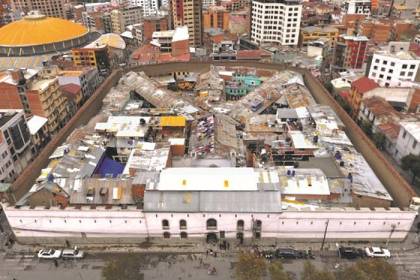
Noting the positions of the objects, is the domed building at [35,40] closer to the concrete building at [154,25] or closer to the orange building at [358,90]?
the concrete building at [154,25]

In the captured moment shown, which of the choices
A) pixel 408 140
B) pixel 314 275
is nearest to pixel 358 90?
pixel 408 140

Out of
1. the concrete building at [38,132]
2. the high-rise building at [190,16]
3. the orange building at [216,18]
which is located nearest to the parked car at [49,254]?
the concrete building at [38,132]

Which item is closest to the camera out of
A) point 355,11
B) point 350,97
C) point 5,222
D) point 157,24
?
point 5,222

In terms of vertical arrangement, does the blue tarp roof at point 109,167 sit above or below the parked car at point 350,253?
above

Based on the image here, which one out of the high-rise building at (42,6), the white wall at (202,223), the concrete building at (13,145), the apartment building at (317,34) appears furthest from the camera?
the high-rise building at (42,6)

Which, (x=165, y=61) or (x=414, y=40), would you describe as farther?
(x=414, y=40)

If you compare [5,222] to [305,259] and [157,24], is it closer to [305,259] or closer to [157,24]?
[305,259]

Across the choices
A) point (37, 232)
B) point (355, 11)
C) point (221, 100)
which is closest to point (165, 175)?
point (37, 232)

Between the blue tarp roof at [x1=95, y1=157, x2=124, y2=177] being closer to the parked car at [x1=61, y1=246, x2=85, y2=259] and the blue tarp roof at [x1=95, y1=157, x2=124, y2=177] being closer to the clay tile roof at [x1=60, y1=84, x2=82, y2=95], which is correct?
the parked car at [x1=61, y1=246, x2=85, y2=259]
